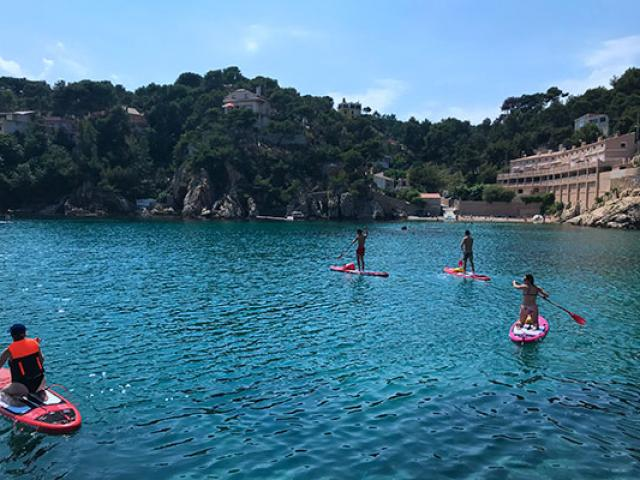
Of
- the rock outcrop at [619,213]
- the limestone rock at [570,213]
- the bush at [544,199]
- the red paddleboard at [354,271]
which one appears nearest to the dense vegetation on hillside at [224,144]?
the bush at [544,199]

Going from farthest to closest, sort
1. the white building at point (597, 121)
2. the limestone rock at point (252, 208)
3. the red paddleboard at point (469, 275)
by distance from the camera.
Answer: the white building at point (597, 121), the limestone rock at point (252, 208), the red paddleboard at point (469, 275)

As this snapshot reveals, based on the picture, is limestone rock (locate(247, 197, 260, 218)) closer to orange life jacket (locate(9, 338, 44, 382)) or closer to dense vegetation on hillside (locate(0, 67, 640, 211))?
dense vegetation on hillside (locate(0, 67, 640, 211))

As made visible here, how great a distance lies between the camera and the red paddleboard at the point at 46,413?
11195 mm

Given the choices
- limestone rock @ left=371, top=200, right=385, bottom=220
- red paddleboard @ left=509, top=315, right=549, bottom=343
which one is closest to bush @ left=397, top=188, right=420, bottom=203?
limestone rock @ left=371, top=200, right=385, bottom=220

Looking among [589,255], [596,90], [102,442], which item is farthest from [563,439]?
[596,90]

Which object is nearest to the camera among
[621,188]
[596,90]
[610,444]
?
[610,444]

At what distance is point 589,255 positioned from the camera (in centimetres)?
4619

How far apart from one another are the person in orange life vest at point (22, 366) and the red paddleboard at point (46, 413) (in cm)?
25

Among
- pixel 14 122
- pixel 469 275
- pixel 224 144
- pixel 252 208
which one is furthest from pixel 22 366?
pixel 14 122

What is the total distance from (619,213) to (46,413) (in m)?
93.2

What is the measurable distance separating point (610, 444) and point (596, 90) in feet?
526

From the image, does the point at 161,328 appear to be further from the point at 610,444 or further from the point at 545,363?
the point at 610,444

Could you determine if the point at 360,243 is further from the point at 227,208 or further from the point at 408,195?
the point at 408,195

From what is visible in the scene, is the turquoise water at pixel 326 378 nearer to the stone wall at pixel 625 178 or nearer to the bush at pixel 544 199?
the stone wall at pixel 625 178
